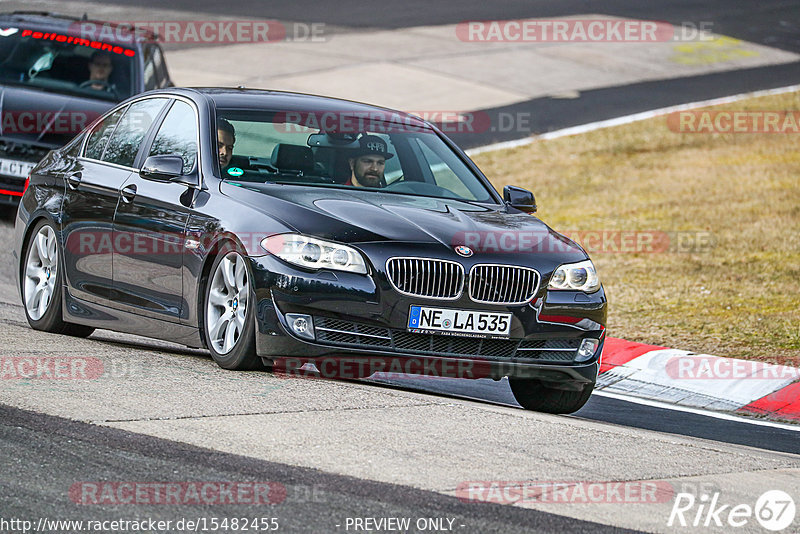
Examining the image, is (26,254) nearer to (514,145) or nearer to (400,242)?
(400,242)

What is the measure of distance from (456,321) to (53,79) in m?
8.19

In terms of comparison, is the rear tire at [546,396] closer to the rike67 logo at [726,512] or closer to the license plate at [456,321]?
the license plate at [456,321]

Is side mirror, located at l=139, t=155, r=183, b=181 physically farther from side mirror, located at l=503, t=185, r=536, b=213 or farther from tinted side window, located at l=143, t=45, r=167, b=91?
tinted side window, located at l=143, t=45, r=167, b=91

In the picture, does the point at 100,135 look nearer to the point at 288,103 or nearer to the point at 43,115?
the point at 288,103

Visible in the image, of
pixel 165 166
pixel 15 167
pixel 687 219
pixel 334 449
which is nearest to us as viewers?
pixel 334 449

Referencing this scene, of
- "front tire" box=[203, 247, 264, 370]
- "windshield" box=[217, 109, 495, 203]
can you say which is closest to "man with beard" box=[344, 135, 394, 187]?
"windshield" box=[217, 109, 495, 203]

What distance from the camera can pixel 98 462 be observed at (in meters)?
5.38

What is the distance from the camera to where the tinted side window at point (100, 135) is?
30.0ft

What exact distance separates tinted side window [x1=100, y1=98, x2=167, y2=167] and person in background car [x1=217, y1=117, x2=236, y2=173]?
0.79 m

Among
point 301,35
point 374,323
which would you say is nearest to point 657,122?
point 301,35

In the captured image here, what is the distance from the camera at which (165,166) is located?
26.0 ft

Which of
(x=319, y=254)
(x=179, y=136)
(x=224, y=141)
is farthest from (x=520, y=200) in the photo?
(x=179, y=136)

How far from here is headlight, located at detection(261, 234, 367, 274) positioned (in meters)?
7.03

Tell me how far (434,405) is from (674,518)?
201cm
